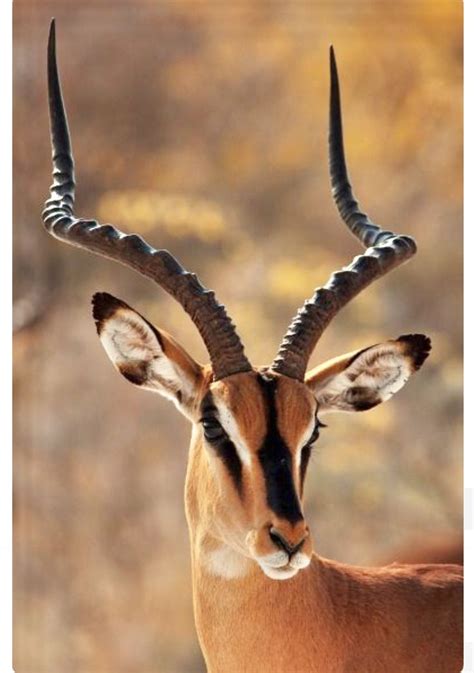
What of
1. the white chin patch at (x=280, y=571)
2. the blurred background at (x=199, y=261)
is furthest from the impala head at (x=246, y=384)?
the blurred background at (x=199, y=261)

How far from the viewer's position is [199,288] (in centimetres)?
394

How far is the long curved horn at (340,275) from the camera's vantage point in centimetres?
390

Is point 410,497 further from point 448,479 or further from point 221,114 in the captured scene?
point 221,114

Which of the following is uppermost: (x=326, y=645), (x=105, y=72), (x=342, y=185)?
(x=105, y=72)

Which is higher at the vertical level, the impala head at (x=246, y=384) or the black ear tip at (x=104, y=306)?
the black ear tip at (x=104, y=306)

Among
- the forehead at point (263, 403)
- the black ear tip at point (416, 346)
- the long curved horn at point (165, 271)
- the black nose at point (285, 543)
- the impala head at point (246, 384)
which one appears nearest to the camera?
the black nose at point (285, 543)

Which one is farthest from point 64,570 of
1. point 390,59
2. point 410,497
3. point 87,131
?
point 390,59

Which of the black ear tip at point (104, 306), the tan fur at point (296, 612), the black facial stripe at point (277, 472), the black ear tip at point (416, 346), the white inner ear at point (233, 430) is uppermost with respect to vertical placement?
the black ear tip at point (104, 306)

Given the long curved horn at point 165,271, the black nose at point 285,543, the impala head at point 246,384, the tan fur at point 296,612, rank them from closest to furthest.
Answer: the black nose at point 285,543, the impala head at point 246,384, the tan fur at point 296,612, the long curved horn at point 165,271

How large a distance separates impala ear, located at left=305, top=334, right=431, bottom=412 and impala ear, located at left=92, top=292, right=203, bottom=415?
1.17 ft

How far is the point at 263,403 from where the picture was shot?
3.71m

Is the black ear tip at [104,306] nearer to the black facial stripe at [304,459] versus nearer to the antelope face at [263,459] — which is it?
the antelope face at [263,459]

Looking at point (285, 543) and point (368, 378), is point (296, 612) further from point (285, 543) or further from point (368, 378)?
point (368, 378)
